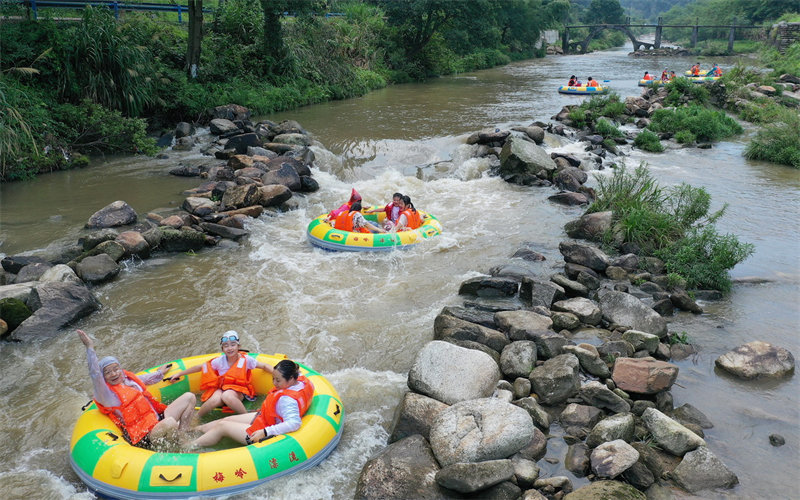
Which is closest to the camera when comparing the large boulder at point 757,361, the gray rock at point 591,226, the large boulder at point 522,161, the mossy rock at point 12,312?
the large boulder at point 757,361

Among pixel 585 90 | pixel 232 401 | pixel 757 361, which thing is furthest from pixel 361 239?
pixel 585 90

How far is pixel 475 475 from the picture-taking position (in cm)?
469

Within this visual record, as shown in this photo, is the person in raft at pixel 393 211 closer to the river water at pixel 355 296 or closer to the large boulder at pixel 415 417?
the river water at pixel 355 296

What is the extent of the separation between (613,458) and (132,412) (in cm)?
415

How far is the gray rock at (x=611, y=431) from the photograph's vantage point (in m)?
5.33

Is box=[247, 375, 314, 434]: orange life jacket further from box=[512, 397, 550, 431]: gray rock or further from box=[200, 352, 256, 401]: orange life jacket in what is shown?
box=[512, 397, 550, 431]: gray rock

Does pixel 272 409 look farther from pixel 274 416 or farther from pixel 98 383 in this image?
pixel 98 383

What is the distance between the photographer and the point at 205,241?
34.2 ft

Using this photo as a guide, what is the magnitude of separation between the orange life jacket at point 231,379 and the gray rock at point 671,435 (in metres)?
3.81

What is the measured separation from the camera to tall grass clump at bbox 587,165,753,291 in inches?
343

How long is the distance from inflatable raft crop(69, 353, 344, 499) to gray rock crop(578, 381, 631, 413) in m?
2.45

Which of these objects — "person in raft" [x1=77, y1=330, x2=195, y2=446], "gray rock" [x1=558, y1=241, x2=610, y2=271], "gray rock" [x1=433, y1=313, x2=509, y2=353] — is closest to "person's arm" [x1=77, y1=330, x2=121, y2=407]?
"person in raft" [x1=77, y1=330, x2=195, y2=446]

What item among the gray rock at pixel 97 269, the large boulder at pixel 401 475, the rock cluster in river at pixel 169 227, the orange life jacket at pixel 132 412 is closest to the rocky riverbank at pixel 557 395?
the large boulder at pixel 401 475

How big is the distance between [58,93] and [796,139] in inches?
747
